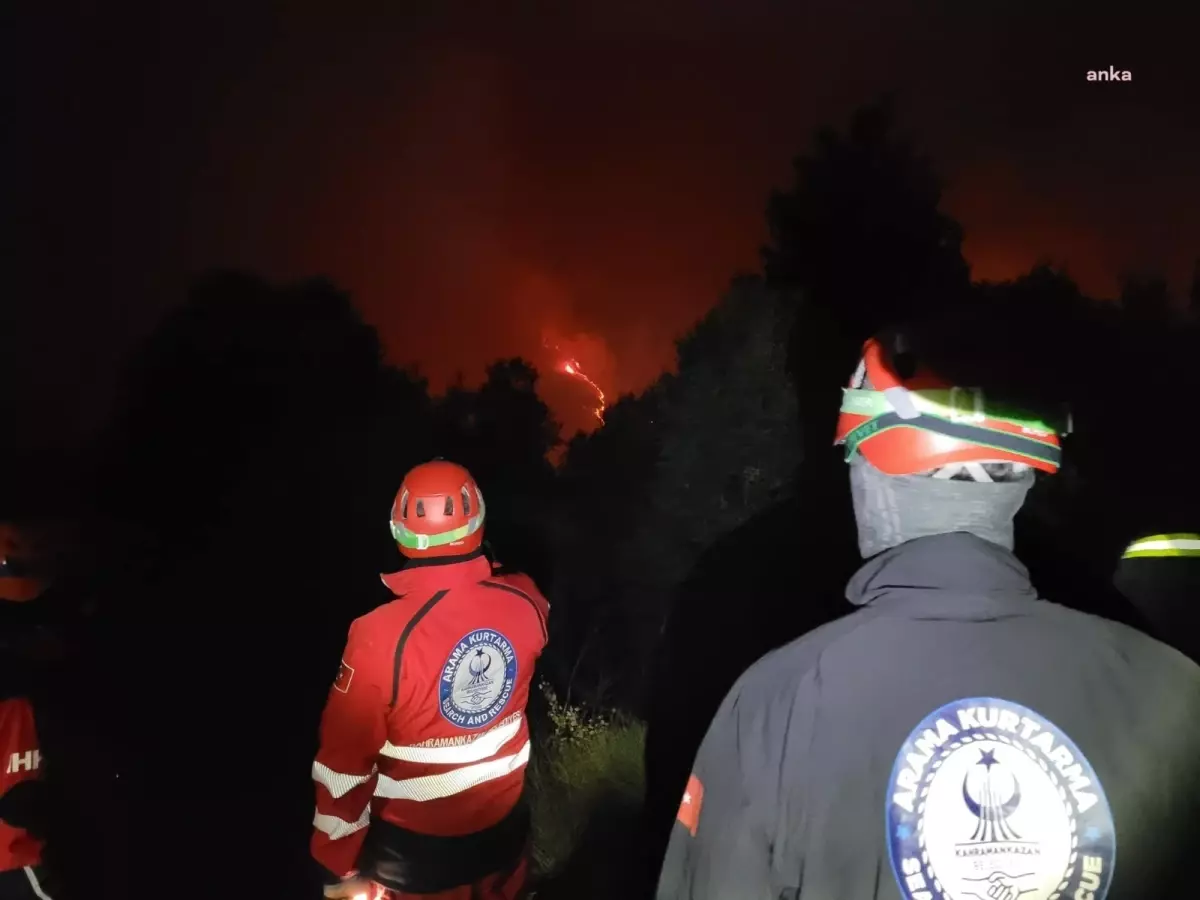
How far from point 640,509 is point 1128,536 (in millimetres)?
2478

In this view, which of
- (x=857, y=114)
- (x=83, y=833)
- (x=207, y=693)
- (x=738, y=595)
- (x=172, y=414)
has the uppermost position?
(x=857, y=114)

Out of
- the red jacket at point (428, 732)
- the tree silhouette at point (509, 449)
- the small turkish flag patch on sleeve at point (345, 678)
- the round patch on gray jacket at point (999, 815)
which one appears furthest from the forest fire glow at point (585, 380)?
the round patch on gray jacket at point (999, 815)

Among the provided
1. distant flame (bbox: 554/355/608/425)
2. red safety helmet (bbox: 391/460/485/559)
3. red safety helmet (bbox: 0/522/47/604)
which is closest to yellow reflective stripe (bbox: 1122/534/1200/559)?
red safety helmet (bbox: 391/460/485/559)

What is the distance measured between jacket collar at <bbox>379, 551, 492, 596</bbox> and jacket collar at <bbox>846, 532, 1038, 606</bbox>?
1641mm

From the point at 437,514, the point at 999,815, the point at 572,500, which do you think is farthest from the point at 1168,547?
the point at 572,500

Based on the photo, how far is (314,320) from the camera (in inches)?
329

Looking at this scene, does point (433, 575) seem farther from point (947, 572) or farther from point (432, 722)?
point (947, 572)

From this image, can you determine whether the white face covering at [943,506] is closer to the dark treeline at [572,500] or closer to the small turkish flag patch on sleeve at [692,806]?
the dark treeline at [572,500]

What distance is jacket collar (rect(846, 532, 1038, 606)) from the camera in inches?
56.7

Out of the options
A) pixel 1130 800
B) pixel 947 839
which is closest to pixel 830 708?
pixel 947 839

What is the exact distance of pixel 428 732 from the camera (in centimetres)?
275

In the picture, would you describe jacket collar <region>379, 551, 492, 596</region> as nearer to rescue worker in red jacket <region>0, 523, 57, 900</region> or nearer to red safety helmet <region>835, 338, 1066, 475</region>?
rescue worker in red jacket <region>0, 523, 57, 900</region>

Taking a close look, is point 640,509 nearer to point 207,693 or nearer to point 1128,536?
point 1128,536

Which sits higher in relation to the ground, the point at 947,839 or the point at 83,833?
the point at 947,839
